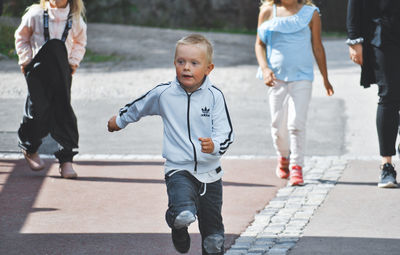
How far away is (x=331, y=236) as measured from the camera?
17.2ft

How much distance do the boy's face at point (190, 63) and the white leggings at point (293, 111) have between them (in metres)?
2.56

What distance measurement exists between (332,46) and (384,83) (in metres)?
13.5

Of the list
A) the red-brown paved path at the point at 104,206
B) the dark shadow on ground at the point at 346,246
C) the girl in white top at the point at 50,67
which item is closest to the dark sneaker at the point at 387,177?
the red-brown paved path at the point at 104,206

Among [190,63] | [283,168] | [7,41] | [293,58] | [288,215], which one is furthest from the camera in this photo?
[7,41]

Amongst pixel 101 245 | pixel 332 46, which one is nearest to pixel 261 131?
pixel 101 245

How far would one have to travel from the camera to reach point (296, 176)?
682 cm

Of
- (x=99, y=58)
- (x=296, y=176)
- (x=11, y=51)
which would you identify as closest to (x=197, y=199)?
(x=296, y=176)

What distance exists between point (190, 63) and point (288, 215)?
188 cm

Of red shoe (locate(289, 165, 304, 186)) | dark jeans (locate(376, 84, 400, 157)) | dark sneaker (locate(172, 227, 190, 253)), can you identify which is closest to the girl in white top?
red shoe (locate(289, 165, 304, 186))

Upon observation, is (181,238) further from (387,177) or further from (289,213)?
(387,177)

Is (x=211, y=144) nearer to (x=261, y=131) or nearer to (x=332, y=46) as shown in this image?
(x=261, y=131)

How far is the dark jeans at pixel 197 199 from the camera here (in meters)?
4.29

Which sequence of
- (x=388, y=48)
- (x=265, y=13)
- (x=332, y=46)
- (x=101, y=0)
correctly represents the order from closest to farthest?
(x=388, y=48) → (x=265, y=13) → (x=332, y=46) → (x=101, y=0)

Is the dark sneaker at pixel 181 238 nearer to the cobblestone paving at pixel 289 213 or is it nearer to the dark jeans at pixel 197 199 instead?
the dark jeans at pixel 197 199
